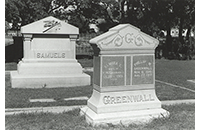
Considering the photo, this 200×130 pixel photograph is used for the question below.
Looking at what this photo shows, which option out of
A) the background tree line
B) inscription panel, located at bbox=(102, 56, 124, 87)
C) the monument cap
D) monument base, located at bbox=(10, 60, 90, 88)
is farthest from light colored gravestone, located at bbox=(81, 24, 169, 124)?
the background tree line

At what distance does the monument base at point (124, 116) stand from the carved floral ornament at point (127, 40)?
138cm

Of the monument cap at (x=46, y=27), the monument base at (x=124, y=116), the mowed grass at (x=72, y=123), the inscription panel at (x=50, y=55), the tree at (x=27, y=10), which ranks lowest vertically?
the mowed grass at (x=72, y=123)

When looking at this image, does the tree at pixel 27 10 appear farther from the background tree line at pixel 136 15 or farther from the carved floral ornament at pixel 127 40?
the carved floral ornament at pixel 127 40

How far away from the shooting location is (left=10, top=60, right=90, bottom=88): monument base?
10.7m

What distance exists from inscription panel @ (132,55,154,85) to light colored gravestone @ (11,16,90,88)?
491 centimetres

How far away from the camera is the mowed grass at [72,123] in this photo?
5684mm

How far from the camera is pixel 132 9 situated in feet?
75.7

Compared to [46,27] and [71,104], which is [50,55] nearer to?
[46,27]

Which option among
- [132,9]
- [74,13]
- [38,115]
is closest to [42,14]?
[74,13]

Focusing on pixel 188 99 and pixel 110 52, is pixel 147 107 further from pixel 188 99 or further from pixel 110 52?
pixel 188 99

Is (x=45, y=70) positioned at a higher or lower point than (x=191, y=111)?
higher

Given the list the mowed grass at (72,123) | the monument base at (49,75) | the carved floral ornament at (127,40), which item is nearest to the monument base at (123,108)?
the mowed grass at (72,123)

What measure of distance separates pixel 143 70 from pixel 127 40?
0.73 metres

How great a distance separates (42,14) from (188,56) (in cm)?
1175
